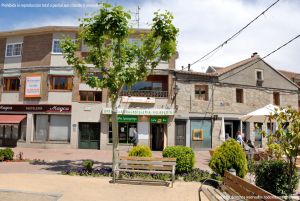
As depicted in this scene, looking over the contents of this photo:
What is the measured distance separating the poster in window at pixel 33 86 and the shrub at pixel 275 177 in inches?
Answer: 809

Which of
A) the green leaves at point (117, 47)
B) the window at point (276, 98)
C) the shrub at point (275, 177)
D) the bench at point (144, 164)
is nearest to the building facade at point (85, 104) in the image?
the window at point (276, 98)

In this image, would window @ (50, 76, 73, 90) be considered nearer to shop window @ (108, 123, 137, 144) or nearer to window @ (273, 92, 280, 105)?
shop window @ (108, 123, 137, 144)

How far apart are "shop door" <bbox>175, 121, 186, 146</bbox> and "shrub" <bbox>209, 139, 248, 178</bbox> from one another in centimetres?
1472

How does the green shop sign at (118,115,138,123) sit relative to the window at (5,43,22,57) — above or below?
below

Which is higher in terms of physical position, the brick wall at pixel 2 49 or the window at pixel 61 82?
the brick wall at pixel 2 49

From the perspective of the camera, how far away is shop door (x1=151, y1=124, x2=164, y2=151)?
25.2 metres

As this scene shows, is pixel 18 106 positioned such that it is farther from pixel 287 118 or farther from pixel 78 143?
pixel 287 118

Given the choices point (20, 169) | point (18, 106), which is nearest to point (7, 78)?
point (18, 106)

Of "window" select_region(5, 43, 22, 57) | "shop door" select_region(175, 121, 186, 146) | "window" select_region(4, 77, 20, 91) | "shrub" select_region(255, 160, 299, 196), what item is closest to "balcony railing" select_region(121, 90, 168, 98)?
"shop door" select_region(175, 121, 186, 146)

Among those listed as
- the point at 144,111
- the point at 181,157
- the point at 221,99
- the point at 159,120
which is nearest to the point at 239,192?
the point at 181,157

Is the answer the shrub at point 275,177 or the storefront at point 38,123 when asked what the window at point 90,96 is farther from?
the shrub at point 275,177

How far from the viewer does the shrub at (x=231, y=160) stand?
1014 cm

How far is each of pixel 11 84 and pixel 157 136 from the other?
42.8ft

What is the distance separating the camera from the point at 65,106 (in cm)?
2453
